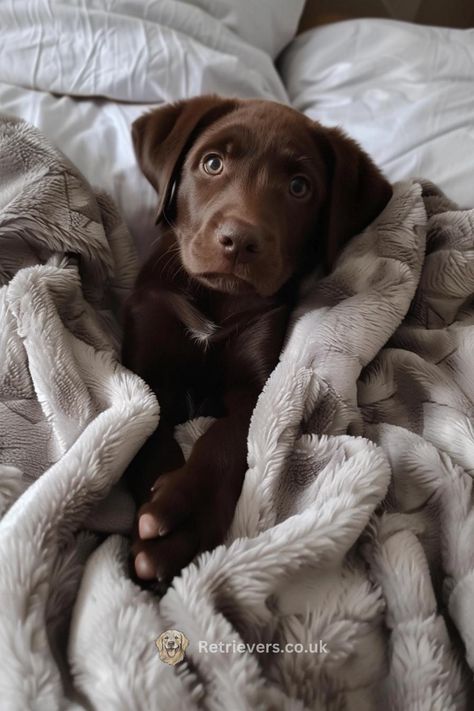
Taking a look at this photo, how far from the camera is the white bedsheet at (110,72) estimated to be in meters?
1.41

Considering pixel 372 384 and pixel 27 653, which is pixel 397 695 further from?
pixel 372 384

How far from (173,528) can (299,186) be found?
739mm

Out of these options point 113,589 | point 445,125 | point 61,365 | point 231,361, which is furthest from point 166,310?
point 445,125

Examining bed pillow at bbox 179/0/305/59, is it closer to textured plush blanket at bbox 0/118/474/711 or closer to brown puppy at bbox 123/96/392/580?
brown puppy at bbox 123/96/392/580

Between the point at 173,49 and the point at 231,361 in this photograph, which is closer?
the point at 231,361

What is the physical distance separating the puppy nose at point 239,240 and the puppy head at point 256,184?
0.04 ft

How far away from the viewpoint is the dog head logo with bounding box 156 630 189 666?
604mm

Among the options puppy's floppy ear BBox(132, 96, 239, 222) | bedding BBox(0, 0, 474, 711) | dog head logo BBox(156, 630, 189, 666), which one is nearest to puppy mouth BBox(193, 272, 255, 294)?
bedding BBox(0, 0, 474, 711)

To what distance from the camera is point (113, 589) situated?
667mm

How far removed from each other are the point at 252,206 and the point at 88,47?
2.70ft

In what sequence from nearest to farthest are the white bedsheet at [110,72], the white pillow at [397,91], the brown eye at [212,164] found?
1. the brown eye at [212,164]
2. the white bedsheet at [110,72]
3. the white pillow at [397,91]

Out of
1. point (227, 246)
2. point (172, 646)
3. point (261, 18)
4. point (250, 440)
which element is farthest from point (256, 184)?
point (261, 18)

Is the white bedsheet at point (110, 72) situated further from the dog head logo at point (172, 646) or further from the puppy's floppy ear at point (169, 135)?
the dog head logo at point (172, 646)

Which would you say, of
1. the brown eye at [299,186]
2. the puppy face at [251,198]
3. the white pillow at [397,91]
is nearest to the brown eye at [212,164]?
the puppy face at [251,198]
